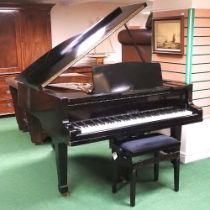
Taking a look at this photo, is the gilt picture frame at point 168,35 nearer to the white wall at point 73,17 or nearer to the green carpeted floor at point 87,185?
the green carpeted floor at point 87,185

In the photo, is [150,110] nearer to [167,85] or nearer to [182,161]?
[167,85]

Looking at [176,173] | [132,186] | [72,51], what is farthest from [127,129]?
[72,51]

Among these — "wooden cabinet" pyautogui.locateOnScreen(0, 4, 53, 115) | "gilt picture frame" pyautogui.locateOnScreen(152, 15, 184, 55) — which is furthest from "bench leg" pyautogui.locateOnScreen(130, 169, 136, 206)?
"wooden cabinet" pyautogui.locateOnScreen(0, 4, 53, 115)

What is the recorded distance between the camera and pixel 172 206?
2.51m

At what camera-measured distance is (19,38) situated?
209 inches

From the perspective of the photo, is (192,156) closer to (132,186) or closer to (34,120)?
(132,186)

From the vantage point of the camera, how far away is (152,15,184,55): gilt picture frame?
310cm

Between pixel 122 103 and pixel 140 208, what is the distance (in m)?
0.86

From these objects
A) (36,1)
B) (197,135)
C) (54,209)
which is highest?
(36,1)

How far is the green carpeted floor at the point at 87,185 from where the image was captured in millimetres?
2562

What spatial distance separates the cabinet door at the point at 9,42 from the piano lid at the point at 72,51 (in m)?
2.13

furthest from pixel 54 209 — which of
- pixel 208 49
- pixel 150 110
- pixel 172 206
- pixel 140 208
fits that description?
pixel 208 49

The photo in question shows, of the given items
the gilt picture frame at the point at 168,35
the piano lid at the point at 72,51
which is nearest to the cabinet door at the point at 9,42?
the piano lid at the point at 72,51

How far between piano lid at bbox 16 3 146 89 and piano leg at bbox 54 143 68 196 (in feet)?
1.80
